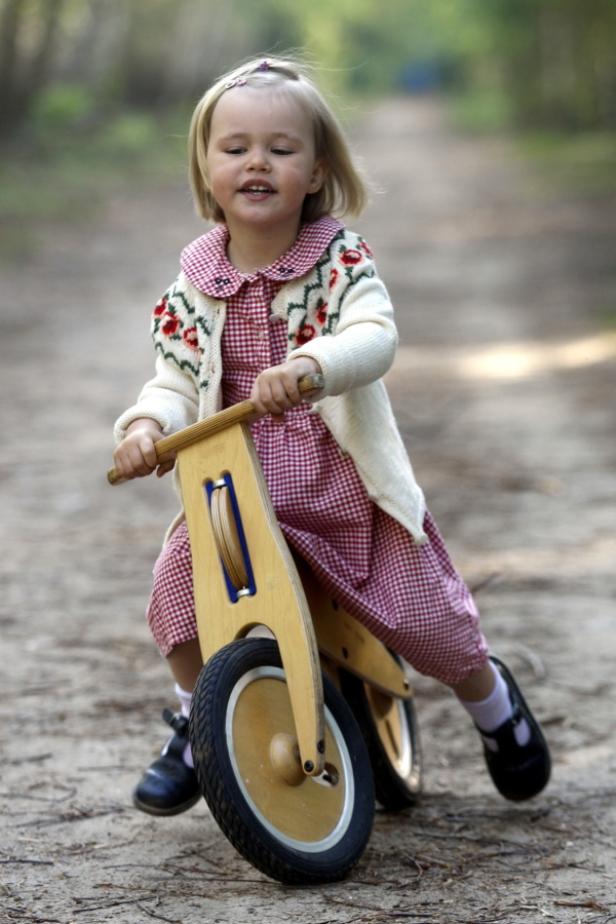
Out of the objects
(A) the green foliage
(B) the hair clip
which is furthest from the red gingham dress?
(A) the green foliage

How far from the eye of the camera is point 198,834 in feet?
11.4

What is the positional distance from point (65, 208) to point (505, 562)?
15.4 metres

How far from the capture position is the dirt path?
118 inches

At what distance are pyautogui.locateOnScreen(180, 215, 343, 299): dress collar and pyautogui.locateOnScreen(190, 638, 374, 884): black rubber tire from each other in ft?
2.54

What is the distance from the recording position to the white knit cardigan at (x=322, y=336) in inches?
125

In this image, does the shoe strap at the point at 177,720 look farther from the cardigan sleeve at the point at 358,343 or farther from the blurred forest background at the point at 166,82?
the blurred forest background at the point at 166,82

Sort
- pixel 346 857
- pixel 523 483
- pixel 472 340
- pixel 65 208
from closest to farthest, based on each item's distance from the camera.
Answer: pixel 346 857 < pixel 523 483 < pixel 472 340 < pixel 65 208

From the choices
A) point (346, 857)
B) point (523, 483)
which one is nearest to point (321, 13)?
point (523, 483)

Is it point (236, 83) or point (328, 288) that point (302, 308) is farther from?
point (236, 83)

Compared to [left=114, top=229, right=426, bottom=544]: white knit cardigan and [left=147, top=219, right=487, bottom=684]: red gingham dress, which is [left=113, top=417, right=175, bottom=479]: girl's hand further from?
[left=147, top=219, right=487, bottom=684]: red gingham dress

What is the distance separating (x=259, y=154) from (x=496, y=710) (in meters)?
1.44

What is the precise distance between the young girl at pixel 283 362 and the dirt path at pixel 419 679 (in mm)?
471

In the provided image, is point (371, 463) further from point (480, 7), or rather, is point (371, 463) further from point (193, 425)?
point (480, 7)

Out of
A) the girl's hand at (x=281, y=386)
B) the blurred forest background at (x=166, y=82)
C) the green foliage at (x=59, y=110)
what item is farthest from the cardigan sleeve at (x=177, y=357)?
the green foliage at (x=59, y=110)
